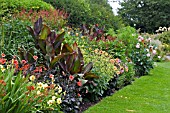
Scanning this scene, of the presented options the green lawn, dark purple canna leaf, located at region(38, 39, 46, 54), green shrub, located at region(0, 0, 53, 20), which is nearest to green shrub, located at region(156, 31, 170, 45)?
green shrub, located at region(0, 0, 53, 20)

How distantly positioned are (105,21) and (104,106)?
9.44 m

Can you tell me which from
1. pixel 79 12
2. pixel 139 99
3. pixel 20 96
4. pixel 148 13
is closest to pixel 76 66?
pixel 139 99

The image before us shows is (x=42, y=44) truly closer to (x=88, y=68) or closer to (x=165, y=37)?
(x=88, y=68)

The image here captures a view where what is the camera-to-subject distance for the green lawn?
588 cm

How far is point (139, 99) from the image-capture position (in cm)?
681

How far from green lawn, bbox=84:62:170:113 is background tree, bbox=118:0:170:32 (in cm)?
2322

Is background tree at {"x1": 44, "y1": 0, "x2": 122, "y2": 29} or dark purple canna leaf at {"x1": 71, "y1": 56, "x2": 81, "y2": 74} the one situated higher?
background tree at {"x1": 44, "y1": 0, "x2": 122, "y2": 29}

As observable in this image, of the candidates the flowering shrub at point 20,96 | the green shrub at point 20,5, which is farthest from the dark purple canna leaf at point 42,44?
the green shrub at point 20,5

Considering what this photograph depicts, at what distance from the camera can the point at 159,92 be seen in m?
7.76

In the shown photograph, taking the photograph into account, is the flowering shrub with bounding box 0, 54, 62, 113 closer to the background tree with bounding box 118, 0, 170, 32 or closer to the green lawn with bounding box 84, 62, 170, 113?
the green lawn with bounding box 84, 62, 170, 113

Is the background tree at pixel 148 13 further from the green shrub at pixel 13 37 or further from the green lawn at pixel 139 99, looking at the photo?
the green shrub at pixel 13 37

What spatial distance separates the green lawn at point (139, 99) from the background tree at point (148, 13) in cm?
2322

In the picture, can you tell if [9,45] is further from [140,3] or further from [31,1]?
[140,3]

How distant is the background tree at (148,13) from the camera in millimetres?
31438
